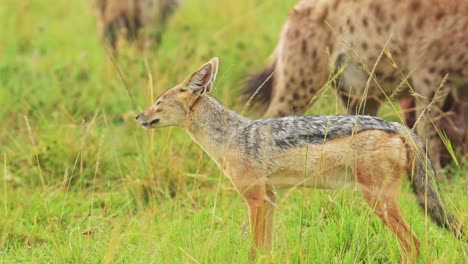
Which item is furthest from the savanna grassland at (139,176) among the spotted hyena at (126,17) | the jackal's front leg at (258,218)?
the spotted hyena at (126,17)

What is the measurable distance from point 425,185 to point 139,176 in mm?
2064

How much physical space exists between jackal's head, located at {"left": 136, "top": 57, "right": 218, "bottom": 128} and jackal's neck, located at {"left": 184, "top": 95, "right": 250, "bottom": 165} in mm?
36

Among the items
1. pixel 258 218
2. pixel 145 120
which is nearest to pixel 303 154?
pixel 258 218

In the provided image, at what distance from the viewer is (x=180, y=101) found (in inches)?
185

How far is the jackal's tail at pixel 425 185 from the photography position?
445 centimetres

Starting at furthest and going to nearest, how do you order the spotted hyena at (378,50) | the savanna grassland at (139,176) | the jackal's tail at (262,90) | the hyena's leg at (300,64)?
1. the jackal's tail at (262,90)
2. the hyena's leg at (300,64)
3. the spotted hyena at (378,50)
4. the savanna grassland at (139,176)

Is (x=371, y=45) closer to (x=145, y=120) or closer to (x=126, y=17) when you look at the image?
(x=145, y=120)

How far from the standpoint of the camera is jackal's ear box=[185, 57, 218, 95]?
184 inches

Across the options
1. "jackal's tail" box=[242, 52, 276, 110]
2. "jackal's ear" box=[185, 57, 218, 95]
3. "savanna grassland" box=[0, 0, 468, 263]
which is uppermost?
"jackal's ear" box=[185, 57, 218, 95]

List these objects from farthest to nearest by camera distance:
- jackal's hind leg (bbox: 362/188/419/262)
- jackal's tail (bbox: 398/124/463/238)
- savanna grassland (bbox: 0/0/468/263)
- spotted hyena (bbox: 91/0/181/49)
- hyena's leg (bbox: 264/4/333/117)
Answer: spotted hyena (bbox: 91/0/181/49) → hyena's leg (bbox: 264/4/333/117) → savanna grassland (bbox: 0/0/468/263) → jackal's tail (bbox: 398/124/463/238) → jackal's hind leg (bbox: 362/188/419/262)

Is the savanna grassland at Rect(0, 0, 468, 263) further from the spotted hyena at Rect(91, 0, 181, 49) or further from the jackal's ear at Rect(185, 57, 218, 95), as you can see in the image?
the jackal's ear at Rect(185, 57, 218, 95)

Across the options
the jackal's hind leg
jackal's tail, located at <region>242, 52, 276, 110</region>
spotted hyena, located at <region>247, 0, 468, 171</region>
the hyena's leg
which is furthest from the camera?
jackal's tail, located at <region>242, 52, 276, 110</region>

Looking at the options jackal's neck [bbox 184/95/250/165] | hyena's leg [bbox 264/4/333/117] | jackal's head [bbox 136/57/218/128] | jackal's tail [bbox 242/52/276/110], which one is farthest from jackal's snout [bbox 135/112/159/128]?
jackal's tail [bbox 242/52/276/110]

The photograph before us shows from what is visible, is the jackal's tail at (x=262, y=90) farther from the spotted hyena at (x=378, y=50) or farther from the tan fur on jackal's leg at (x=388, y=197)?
the tan fur on jackal's leg at (x=388, y=197)
